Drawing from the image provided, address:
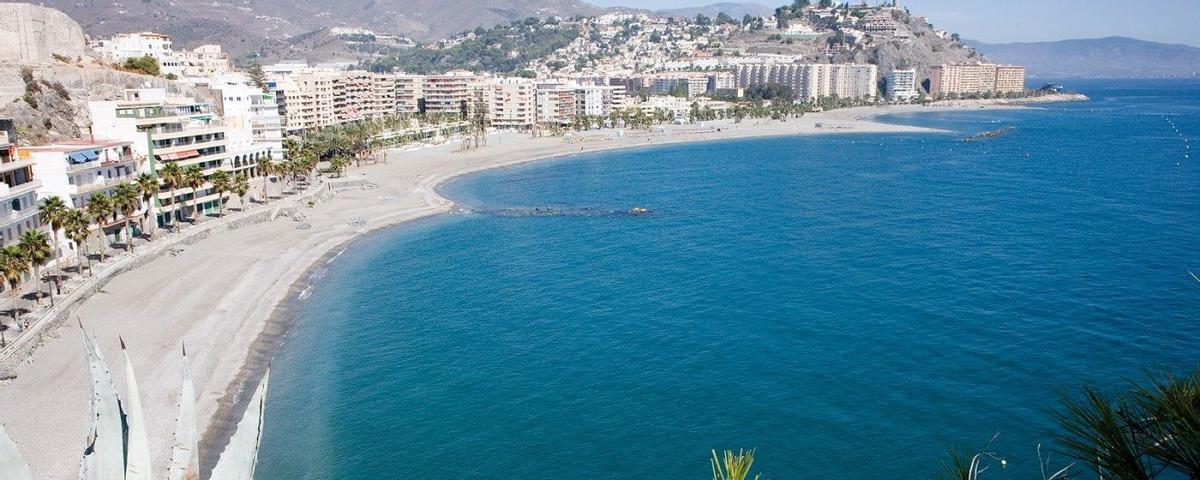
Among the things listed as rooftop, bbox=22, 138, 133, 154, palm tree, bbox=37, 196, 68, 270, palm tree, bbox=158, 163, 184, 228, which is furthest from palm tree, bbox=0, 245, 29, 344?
palm tree, bbox=158, 163, 184, 228

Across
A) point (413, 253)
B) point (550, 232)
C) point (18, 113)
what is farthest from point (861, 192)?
point (18, 113)

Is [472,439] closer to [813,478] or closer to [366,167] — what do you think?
[813,478]

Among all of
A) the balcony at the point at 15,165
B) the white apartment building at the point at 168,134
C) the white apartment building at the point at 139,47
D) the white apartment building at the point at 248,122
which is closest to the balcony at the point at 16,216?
the balcony at the point at 15,165

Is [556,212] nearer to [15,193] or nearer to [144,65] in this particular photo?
[15,193]

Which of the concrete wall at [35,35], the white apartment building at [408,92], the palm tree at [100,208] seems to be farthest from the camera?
the white apartment building at [408,92]

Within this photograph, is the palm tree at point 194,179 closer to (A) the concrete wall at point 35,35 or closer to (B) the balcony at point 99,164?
(B) the balcony at point 99,164
